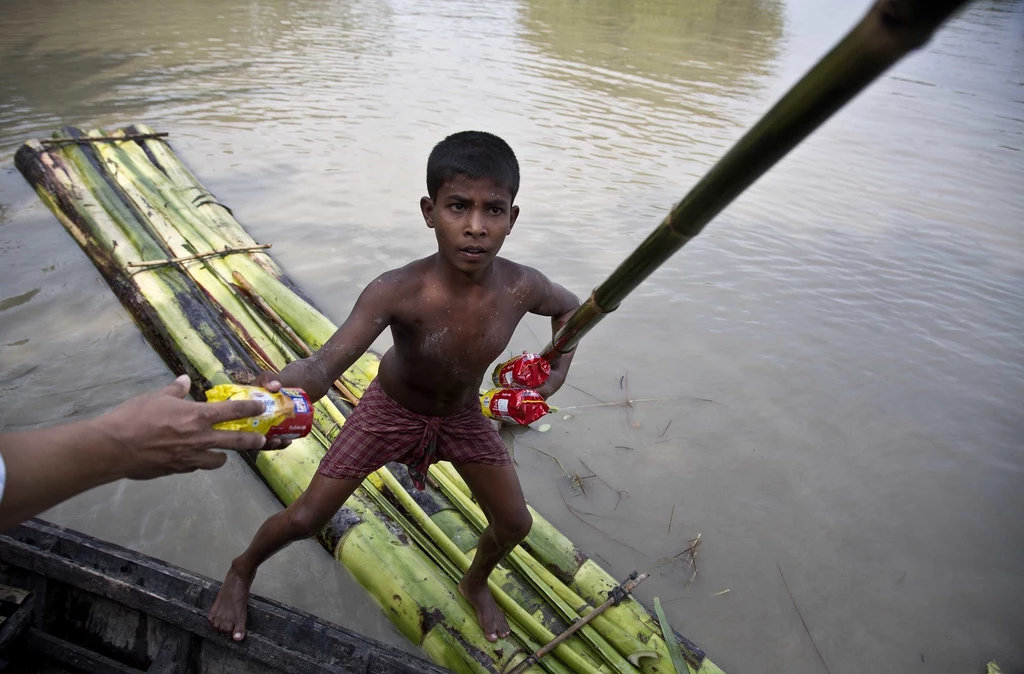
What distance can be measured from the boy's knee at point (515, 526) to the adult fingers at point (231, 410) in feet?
3.32

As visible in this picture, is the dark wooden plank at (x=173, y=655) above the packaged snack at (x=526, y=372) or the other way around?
the other way around

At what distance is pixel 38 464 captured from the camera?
1.30 m

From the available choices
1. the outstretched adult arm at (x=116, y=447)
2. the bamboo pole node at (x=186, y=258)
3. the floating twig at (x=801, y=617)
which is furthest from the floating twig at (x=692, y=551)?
the bamboo pole node at (x=186, y=258)

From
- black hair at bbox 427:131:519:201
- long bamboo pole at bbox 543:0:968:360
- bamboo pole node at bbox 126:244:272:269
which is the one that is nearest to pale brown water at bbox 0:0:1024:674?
bamboo pole node at bbox 126:244:272:269

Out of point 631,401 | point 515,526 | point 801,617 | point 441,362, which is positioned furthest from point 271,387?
point 631,401

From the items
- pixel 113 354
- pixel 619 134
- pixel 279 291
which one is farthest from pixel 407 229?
pixel 619 134

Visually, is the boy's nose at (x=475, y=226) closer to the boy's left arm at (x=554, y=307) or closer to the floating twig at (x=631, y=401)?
the boy's left arm at (x=554, y=307)

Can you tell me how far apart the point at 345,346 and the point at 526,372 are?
2.88 ft

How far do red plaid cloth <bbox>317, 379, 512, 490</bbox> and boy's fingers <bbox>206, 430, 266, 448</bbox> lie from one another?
60 cm

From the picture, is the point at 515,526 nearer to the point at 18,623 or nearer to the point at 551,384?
the point at 551,384

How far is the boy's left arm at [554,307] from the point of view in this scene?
250 centimetres

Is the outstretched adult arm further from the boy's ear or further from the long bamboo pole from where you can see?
the long bamboo pole

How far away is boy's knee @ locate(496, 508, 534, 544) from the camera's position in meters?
2.33

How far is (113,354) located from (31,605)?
8.17 feet
